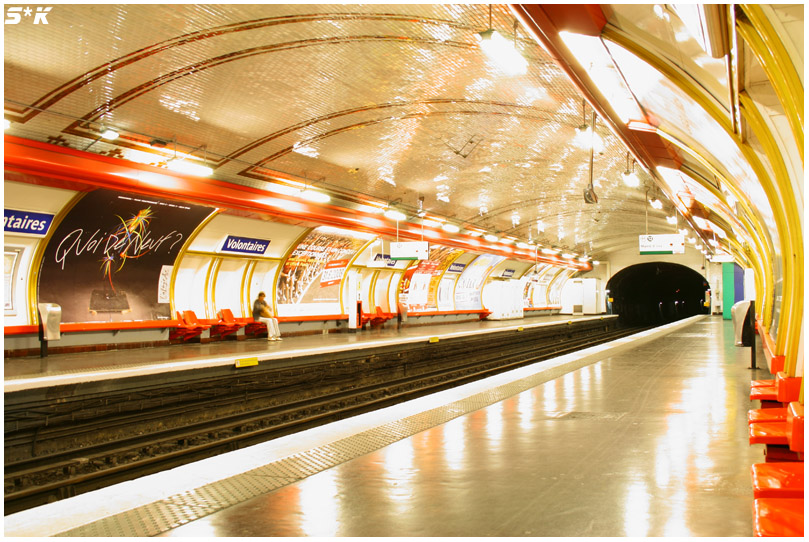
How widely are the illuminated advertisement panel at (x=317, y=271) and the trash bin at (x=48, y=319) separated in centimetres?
628

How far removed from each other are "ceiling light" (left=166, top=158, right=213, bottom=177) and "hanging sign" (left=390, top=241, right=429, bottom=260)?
730 centimetres

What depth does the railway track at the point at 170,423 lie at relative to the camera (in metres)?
6.75

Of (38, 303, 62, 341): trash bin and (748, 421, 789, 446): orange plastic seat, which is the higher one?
(38, 303, 62, 341): trash bin

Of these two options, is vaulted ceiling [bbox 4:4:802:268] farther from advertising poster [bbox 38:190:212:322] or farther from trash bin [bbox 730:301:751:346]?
trash bin [bbox 730:301:751:346]

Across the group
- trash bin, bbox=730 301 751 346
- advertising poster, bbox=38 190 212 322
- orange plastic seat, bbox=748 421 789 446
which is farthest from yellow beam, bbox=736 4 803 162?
advertising poster, bbox=38 190 212 322

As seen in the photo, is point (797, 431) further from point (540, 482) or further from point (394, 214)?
point (394, 214)

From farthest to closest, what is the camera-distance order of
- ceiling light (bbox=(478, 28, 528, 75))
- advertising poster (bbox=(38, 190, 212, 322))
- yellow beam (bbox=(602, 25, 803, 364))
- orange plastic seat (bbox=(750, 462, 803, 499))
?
1. advertising poster (bbox=(38, 190, 212, 322))
2. ceiling light (bbox=(478, 28, 528, 75))
3. yellow beam (bbox=(602, 25, 803, 364))
4. orange plastic seat (bbox=(750, 462, 803, 499))

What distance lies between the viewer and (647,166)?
9.66 metres

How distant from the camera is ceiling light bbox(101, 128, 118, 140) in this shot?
913cm

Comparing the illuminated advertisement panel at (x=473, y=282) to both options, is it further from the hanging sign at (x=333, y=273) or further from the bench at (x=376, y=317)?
the hanging sign at (x=333, y=273)

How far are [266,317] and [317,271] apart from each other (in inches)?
115

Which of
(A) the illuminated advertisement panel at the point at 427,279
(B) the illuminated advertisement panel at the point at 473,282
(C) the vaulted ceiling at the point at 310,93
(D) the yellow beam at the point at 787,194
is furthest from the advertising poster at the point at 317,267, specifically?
(D) the yellow beam at the point at 787,194

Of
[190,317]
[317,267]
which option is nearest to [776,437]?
[190,317]

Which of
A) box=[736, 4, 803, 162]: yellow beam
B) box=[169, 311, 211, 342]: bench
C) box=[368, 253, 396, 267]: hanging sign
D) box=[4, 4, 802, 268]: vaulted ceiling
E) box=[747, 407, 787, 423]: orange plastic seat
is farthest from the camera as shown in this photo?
box=[368, 253, 396, 267]: hanging sign
